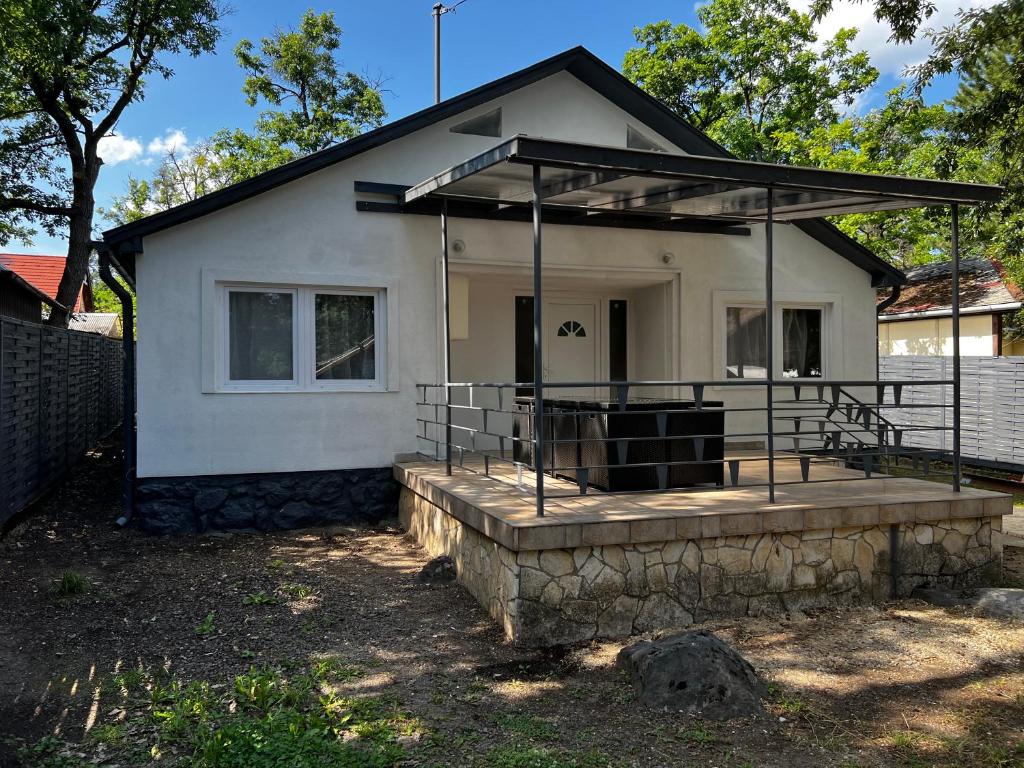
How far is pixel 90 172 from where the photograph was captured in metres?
15.2

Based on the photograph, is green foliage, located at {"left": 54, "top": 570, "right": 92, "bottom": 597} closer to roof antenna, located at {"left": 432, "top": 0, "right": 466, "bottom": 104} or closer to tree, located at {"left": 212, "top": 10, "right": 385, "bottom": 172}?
roof antenna, located at {"left": 432, "top": 0, "right": 466, "bottom": 104}

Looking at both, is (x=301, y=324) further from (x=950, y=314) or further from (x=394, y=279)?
(x=950, y=314)

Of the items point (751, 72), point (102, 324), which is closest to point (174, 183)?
point (102, 324)

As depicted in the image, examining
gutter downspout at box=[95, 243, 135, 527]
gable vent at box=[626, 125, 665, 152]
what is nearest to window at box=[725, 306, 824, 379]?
gable vent at box=[626, 125, 665, 152]

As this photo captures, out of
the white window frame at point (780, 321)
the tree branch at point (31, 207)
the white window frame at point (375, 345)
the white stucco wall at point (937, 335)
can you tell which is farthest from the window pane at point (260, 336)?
the white stucco wall at point (937, 335)

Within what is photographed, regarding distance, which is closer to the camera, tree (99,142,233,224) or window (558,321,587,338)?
window (558,321,587,338)

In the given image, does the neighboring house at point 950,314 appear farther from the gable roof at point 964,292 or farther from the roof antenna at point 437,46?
the roof antenna at point 437,46

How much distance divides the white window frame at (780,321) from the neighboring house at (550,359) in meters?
0.03

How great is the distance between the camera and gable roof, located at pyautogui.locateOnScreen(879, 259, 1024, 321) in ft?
46.9

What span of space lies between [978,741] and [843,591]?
2.09 m

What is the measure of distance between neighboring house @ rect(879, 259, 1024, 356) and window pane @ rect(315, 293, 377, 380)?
415 inches

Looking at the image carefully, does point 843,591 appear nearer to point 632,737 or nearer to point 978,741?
point 978,741

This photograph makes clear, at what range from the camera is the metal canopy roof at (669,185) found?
492 cm

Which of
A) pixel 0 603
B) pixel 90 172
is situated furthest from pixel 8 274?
pixel 0 603
